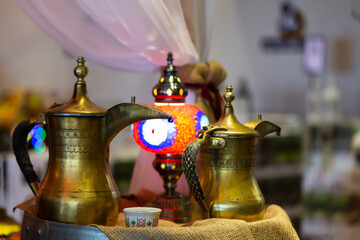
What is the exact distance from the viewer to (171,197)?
1.22 metres

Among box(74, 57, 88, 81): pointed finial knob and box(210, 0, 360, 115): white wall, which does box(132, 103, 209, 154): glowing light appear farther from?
box(210, 0, 360, 115): white wall

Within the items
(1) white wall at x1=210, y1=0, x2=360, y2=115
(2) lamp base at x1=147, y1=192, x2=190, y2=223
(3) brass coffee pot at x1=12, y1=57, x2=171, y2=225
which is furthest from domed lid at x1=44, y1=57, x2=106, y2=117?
(1) white wall at x1=210, y1=0, x2=360, y2=115

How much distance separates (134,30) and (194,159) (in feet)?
1.39

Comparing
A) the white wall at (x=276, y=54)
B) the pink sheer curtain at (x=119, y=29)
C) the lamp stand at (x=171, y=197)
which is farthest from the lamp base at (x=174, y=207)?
the white wall at (x=276, y=54)

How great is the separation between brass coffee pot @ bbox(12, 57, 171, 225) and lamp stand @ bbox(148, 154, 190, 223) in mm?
200

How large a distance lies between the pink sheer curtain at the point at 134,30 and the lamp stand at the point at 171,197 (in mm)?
163

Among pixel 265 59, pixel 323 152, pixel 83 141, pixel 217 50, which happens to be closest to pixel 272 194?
pixel 323 152

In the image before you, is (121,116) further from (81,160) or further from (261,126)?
(261,126)

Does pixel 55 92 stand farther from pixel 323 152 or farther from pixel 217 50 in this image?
pixel 323 152

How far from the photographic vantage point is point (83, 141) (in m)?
0.97

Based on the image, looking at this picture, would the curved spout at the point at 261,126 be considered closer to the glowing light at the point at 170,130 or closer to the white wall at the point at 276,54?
the glowing light at the point at 170,130

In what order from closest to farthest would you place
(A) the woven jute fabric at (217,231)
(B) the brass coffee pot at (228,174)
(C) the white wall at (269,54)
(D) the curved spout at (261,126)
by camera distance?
(A) the woven jute fabric at (217,231)
(B) the brass coffee pot at (228,174)
(D) the curved spout at (261,126)
(C) the white wall at (269,54)

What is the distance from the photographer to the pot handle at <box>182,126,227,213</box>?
3.14 ft

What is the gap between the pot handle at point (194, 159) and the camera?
0.96 m
